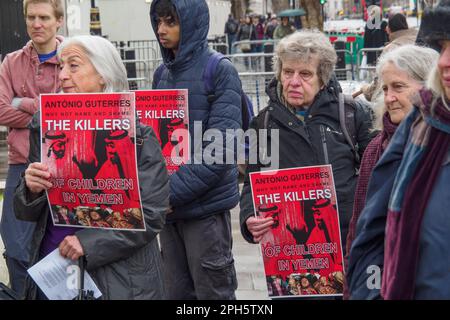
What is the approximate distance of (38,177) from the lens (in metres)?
3.92

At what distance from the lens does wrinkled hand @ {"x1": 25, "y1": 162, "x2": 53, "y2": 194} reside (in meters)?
3.91

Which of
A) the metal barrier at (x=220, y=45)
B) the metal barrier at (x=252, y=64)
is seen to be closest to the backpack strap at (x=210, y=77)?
the metal barrier at (x=252, y=64)

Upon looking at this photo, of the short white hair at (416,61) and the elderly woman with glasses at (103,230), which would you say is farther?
the elderly woman with glasses at (103,230)

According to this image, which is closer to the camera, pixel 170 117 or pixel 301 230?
pixel 301 230

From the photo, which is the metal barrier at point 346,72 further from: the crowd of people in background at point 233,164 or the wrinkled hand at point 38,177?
the wrinkled hand at point 38,177

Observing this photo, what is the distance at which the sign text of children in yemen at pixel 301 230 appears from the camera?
14.3 feet

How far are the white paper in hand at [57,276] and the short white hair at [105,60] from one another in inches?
29.4

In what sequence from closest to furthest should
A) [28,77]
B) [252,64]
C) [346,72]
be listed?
[28,77] → [346,72] → [252,64]

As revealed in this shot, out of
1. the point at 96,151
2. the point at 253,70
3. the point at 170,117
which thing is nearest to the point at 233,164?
the point at 170,117

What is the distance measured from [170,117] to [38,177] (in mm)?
1440

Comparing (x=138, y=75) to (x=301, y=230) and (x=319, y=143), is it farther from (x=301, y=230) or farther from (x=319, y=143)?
(x=301, y=230)
